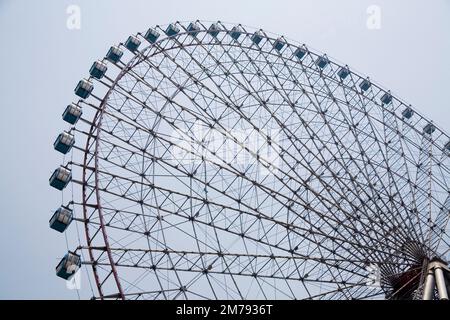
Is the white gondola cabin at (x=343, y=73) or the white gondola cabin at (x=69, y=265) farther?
the white gondola cabin at (x=343, y=73)

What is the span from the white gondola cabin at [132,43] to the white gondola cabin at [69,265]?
1255cm

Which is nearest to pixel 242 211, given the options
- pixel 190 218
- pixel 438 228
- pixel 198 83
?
pixel 190 218

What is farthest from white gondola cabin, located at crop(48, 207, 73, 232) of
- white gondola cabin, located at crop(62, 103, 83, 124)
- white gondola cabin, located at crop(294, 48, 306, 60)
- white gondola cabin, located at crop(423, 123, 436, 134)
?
white gondola cabin, located at crop(423, 123, 436, 134)

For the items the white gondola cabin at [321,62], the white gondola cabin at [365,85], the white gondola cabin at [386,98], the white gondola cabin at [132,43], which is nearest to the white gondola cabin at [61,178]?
the white gondola cabin at [132,43]

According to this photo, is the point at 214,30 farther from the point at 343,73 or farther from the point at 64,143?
the point at 64,143

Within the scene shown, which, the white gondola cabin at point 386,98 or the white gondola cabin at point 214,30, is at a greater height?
the white gondola cabin at point 214,30

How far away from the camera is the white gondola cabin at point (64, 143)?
61.0 ft

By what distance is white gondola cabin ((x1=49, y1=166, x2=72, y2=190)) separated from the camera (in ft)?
57.7

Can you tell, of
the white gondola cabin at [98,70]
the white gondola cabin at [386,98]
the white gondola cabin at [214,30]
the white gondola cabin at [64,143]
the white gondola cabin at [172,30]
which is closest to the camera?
the white gondola cabin at [64,143]

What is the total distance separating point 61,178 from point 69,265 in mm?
3996

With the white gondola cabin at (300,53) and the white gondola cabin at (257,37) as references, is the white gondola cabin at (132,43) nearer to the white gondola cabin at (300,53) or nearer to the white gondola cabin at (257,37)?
the white gondola cabin at (257,37)

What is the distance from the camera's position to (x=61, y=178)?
692 inches

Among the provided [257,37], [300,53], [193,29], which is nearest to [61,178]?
[193,29]
